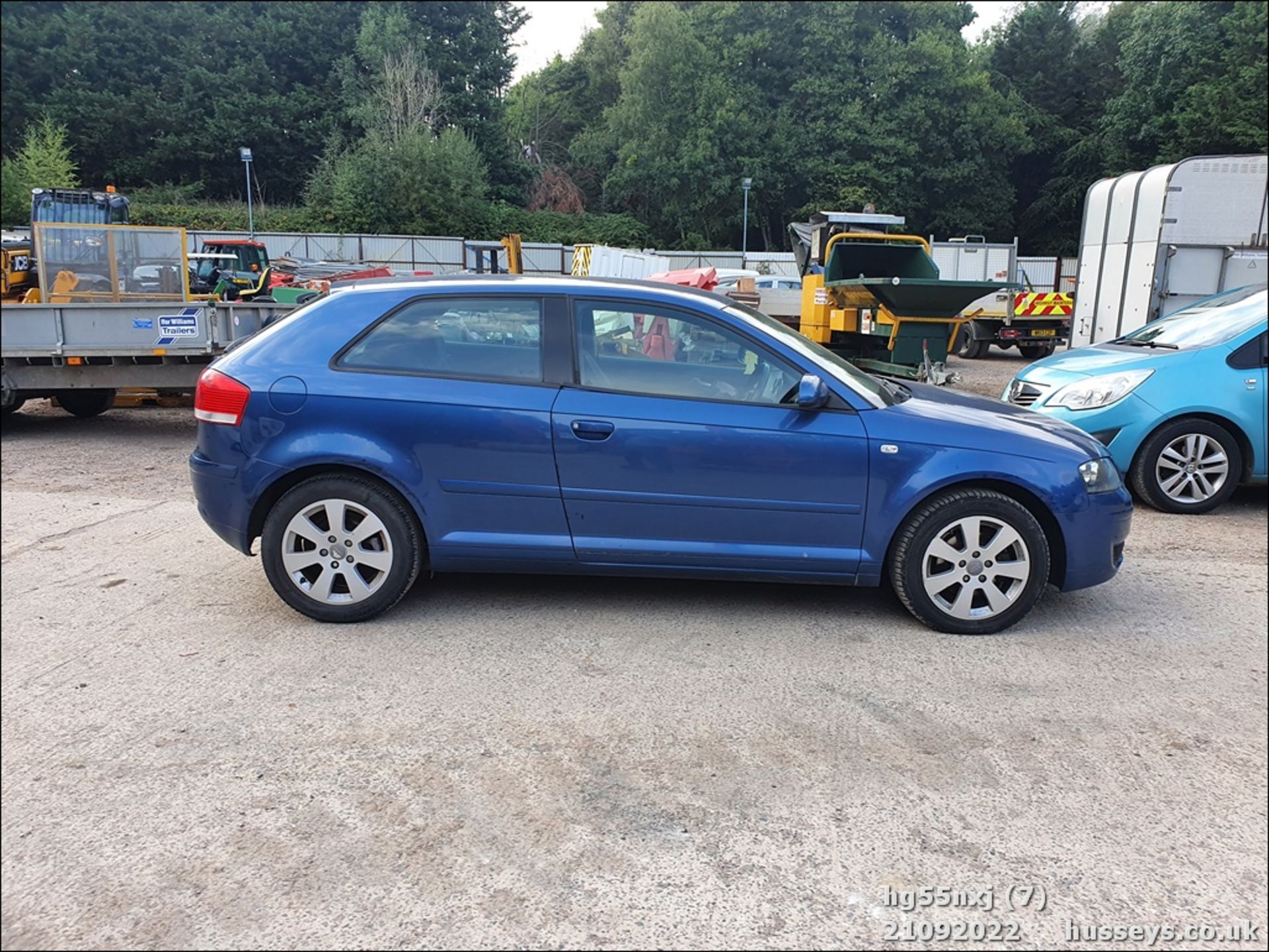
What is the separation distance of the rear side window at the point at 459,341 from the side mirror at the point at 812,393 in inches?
48.4

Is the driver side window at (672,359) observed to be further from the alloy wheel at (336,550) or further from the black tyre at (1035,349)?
the black tyre at (1035,349)

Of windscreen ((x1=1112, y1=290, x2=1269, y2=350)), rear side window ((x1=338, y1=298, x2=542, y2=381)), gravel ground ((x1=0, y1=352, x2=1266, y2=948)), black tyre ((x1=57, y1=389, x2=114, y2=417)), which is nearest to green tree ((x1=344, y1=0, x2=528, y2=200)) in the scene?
black tyre ((x1=57, y1=389, x2=114, y2=417))

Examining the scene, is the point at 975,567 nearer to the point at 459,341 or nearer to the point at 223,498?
the point at 459,341

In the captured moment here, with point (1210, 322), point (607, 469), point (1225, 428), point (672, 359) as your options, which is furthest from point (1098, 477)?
point (1210, 322)

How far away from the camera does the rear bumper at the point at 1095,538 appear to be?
435 centimetres

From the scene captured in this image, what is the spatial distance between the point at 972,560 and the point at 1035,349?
60.0ft

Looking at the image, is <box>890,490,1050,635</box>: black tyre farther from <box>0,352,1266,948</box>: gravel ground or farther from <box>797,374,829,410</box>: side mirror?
<box>797,374,829,410</box>: side mirror

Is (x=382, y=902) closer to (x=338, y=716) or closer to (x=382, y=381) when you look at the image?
(x=338, y=716)

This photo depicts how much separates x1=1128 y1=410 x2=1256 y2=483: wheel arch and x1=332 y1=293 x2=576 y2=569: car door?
4592 millimetres

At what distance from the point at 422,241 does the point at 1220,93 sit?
25750 mm

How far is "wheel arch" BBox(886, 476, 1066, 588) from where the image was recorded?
4332mm

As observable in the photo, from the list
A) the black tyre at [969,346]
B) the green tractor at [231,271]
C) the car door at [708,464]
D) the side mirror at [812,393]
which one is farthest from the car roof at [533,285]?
the black tyre at [969,346]

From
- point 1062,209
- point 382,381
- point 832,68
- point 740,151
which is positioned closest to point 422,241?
point 740,151

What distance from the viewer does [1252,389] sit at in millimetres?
6445
